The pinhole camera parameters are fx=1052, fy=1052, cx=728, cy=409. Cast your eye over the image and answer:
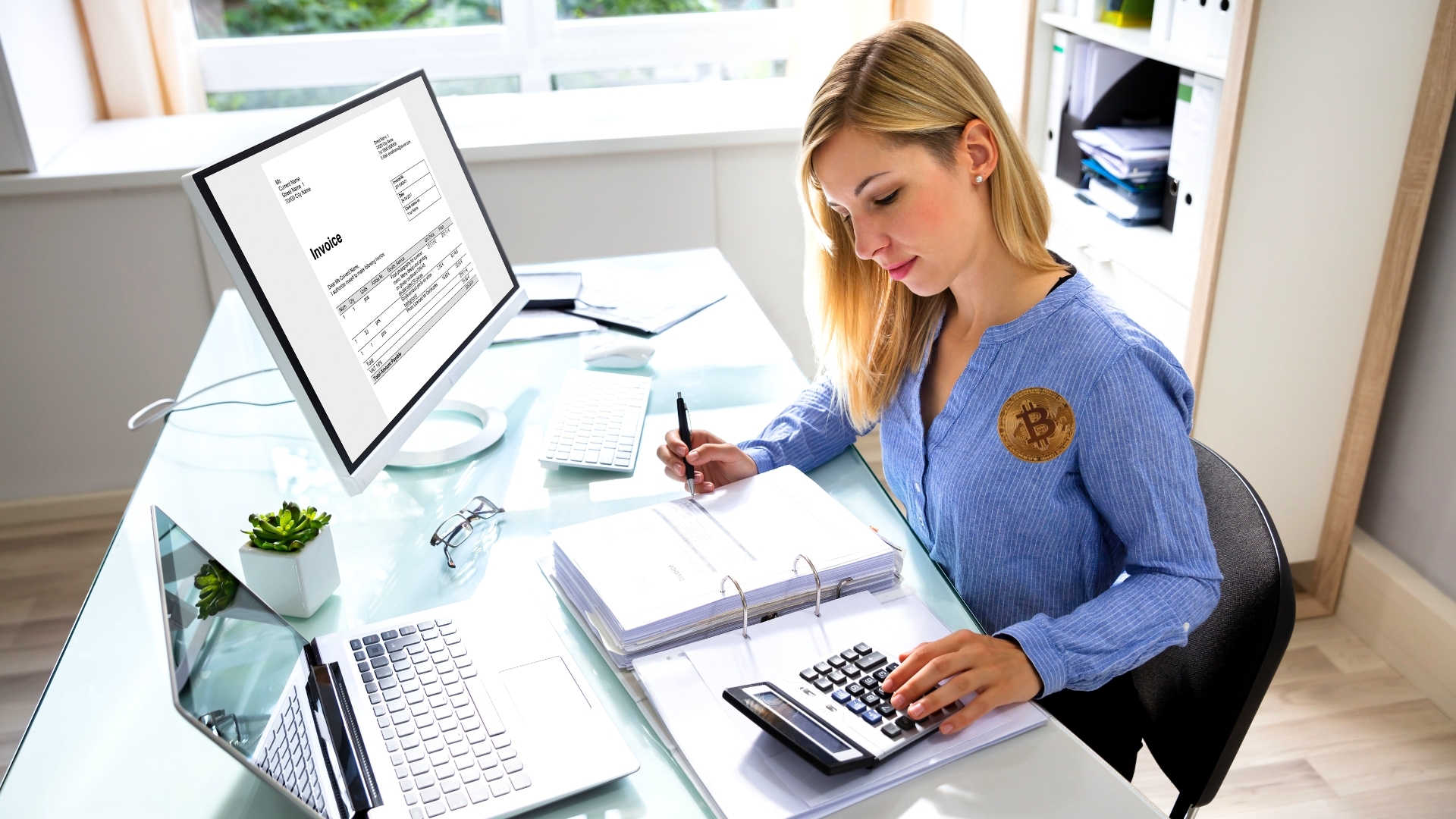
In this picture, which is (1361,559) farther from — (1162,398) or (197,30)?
(197,30)

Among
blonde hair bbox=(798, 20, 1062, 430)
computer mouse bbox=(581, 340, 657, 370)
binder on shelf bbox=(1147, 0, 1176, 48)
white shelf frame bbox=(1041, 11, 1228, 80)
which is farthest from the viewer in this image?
binder on shelf bbox=(1147, 0, 1176, 48)

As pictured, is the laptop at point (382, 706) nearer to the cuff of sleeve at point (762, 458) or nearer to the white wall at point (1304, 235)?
the cuff of sleeve at point (762, 458)

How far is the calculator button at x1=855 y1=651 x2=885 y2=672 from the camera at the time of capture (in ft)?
→ 2.90

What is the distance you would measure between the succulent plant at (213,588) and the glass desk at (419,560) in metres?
0.13

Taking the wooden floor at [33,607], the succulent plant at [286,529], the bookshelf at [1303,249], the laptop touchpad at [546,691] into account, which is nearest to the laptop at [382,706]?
the laptop touchpad at [546,691]

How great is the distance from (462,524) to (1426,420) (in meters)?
1.71

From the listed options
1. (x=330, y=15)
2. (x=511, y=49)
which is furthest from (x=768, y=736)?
(x=330, y=15)

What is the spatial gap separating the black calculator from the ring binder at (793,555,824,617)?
0.29ft

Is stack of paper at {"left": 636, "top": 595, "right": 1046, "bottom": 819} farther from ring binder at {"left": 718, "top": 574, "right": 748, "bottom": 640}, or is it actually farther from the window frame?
the window frame

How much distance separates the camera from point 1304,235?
1.80 m

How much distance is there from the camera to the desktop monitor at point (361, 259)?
1.01 meters

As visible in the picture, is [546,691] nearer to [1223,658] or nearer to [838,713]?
[838,713]

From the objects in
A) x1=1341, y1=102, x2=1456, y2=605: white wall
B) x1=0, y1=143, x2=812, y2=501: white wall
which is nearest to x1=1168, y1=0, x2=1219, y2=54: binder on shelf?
x1=1341, y1=102, x2=1456, y2=605: white wall

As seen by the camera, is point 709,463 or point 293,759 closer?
point 293,759
